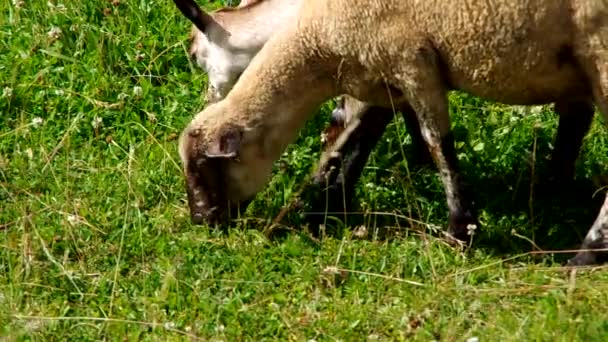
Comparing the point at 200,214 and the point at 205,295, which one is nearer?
the point at 205,295

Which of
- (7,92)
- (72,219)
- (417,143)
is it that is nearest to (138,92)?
(7,92)

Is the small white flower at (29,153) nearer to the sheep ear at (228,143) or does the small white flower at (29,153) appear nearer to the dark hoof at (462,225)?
the sheep ear at (228,143)

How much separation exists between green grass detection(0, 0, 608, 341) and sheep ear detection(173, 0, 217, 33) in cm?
49

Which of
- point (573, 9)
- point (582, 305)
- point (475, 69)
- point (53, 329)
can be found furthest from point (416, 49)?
point (53, 329)

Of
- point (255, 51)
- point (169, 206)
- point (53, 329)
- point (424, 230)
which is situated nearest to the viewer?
point (53, 329)

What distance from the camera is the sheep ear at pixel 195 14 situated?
790cm

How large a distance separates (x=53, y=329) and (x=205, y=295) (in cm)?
63

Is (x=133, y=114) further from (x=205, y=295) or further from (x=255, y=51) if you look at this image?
(x=205, y=295)

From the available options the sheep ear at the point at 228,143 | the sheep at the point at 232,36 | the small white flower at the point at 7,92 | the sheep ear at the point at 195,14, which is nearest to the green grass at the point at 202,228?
the small white flower at the point at 7,92

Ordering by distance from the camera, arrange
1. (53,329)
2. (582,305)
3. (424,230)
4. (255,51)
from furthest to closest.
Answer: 1. (255,51)
2. (424,230)
3. (53,329)
4. (582,305)

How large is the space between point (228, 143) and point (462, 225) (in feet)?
3.59

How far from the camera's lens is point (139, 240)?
23.0 feet

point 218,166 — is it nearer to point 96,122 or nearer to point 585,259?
point 96,122

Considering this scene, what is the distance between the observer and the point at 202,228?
713 cm
